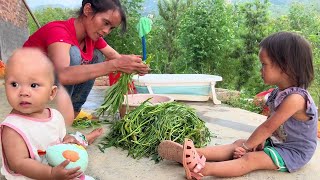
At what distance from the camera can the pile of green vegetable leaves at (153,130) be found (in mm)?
2551

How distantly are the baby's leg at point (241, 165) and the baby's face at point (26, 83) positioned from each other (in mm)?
958

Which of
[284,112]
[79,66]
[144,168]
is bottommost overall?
[144,168]

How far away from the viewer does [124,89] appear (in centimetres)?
302

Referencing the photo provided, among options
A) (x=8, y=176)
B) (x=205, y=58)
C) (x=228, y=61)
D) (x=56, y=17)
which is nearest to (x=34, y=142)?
(x=8, y=176)

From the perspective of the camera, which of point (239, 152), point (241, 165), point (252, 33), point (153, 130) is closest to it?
point (241, 165)

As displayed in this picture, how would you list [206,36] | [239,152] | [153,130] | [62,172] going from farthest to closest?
[206,36] < [153,130] < [239,152] < [62,172]

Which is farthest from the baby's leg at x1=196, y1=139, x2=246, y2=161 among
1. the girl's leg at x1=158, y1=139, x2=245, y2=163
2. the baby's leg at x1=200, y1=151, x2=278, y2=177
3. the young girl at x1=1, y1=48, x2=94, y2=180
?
the young girl at x1=1, y1=48, x2=94, y2=180

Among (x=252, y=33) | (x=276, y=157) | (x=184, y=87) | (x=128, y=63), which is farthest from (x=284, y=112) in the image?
(x=252, y=33)

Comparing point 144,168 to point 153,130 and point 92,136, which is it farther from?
point 92,136

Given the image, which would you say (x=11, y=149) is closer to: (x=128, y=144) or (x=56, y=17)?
(x=128, y=144)

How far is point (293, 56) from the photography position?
2209 mm

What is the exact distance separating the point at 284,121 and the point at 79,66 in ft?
4.72

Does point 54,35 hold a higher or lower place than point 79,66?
higher

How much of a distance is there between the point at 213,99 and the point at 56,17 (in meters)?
10.3
